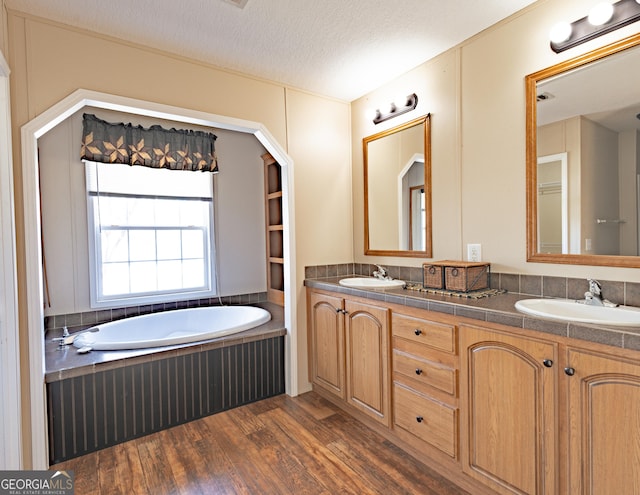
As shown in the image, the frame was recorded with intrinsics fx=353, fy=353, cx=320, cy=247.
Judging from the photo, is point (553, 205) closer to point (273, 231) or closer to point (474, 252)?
point (474, 252)

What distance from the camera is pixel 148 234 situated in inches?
138

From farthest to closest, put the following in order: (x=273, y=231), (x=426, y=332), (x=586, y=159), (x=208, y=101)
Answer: (x=273, y=231) < (x=208, y=101) < (x=426, y=332) < (x=586, y=159)

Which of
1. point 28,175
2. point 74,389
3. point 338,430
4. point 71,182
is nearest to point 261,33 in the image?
point 28,175

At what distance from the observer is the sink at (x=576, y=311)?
56.6 inches

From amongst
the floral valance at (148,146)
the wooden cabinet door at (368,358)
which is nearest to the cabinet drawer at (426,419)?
the wooden cabinet door at (368,358)

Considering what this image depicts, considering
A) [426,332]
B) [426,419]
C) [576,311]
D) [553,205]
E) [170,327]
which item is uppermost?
[553,205]

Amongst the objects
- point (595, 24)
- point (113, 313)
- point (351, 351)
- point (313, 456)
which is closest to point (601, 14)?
point (595, 24)

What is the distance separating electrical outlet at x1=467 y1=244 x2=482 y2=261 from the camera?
2188 millimetres

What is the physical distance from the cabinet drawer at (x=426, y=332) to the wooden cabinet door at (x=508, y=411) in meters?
0.07

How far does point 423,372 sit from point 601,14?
192cm

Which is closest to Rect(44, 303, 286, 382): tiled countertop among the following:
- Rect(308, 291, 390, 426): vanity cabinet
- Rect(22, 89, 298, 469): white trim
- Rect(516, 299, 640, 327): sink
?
Rect(22, 89, 298, 469): white trim

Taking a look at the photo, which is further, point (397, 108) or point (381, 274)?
point (381, 274)

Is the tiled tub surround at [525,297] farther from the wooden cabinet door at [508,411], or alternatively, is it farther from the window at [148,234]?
the window at [148,234]

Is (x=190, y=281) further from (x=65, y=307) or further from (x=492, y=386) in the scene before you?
(x=492, y=386)
